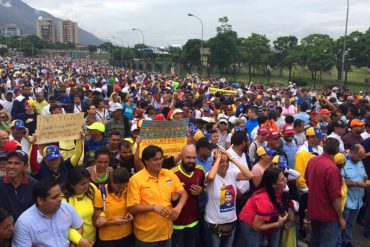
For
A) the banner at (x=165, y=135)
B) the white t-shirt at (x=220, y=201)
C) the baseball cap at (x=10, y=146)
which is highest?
the banner at (x=165, y=135)

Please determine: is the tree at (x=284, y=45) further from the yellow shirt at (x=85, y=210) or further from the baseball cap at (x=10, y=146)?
the yellow shirt at (x=85, y=210)

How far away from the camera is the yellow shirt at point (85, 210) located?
358 centimetres

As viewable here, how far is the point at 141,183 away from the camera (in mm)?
3721

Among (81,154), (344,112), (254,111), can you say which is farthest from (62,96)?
(344,112)

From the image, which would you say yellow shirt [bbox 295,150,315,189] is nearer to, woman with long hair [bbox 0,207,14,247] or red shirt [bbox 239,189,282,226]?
red shirt [bbox 239,189,282,226]

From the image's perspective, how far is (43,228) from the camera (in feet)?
10.0

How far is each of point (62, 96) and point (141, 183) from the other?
25.5 feet

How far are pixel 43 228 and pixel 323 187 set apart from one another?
322 centimetres

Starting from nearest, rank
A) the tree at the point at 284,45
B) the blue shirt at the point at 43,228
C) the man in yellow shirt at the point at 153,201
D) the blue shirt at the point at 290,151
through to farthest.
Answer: the blue shirt at the point at 43,228 < the man in yellow shirt at the point at 153,201 < the blue shirt at the point at 290,151 < the tree at the point at 284,45

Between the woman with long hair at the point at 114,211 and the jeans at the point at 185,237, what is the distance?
605 mm

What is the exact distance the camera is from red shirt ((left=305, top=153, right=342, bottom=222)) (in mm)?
4324

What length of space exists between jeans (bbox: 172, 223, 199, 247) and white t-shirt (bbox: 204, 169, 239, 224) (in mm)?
220

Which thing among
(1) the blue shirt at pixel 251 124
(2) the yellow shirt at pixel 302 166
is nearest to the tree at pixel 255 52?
(1) the blue shirt at pixel 251 124

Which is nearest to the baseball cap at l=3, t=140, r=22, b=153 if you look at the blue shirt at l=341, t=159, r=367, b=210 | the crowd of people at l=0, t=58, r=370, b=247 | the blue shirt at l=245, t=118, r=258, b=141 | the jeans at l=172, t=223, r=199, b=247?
the crowd of people at l=0, t=58, r=370, b=247
